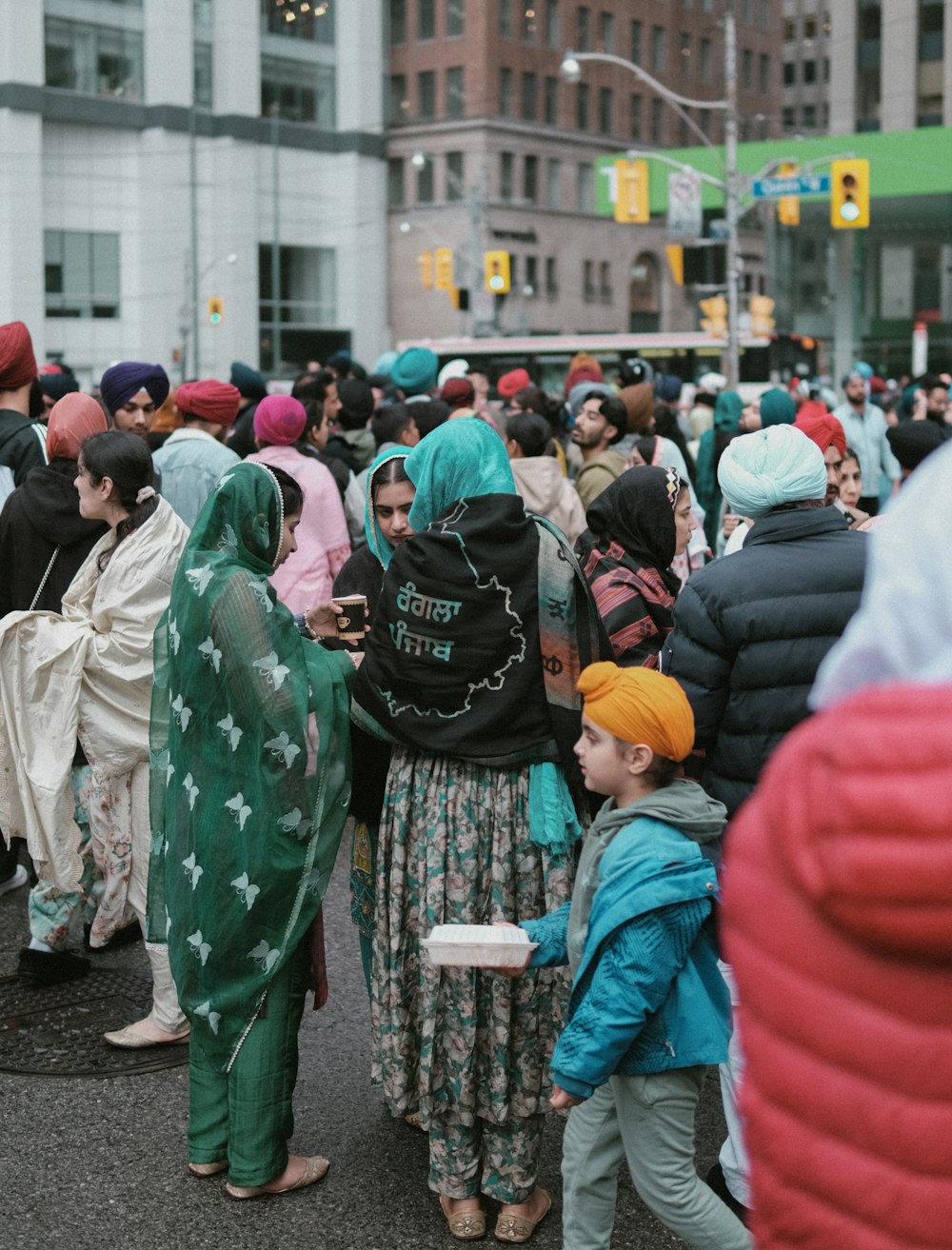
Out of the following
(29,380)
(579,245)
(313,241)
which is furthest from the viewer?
(579,245)

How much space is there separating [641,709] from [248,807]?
4.12 feet

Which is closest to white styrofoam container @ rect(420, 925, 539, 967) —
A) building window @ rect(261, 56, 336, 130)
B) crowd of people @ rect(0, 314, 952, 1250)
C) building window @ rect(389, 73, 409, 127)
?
crowd of people @ rect(0, 314, 952, 1250)

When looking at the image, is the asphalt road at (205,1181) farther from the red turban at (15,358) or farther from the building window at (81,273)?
the building window at (81,273)

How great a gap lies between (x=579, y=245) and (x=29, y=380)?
79558 mm

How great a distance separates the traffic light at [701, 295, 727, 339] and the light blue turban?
2777 centimetres

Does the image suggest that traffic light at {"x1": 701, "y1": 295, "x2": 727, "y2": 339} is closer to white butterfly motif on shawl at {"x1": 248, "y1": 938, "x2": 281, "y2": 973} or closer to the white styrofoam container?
white butterfly motif on shawl at {"x1": 248, "y1": 938, "x2": 281, "y2": 973}

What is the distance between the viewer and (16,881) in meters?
7.16

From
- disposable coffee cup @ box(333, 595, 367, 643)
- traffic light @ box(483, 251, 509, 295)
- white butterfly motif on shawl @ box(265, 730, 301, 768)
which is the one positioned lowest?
white butterfly motif on shawl @ box(265, 730, 301, 768)

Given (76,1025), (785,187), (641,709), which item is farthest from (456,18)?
(641,709)

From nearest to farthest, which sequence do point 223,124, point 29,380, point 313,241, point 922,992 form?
point 922,992 → point 29,380 → point 223,124 → point 313,241

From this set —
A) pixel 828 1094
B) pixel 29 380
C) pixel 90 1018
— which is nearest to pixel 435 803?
pixel 90 1018

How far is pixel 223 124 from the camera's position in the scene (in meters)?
71.6

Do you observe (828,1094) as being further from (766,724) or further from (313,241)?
(313,241)

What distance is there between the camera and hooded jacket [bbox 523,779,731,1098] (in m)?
3.23
